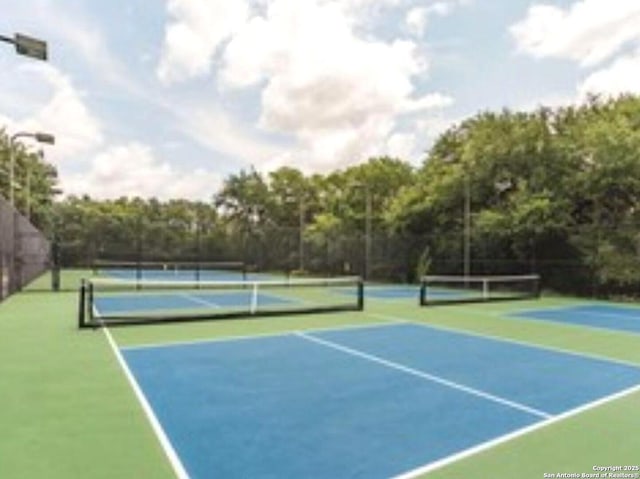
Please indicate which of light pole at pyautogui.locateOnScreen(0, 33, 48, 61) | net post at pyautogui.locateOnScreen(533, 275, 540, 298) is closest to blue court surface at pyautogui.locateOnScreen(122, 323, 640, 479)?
light pole at pyautogui.locateOnScreen(0, 33, 48, 61)

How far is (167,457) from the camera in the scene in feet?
14.3

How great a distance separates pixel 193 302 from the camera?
16.1 meters

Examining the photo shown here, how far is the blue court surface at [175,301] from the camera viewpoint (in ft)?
47.4

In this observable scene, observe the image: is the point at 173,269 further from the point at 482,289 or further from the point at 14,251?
the point at 482,289

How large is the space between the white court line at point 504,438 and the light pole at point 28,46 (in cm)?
624

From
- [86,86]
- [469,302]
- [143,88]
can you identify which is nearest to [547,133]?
[469,302]

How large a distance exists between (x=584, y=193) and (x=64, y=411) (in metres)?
19.7

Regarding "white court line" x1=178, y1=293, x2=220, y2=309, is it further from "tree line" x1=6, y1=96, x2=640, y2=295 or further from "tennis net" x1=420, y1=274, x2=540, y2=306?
"tree line" x1=6, y1=96, x2=640, y2=295

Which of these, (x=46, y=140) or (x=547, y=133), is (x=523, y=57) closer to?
(x=547, y=133)

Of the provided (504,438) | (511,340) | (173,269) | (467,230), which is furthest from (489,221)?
(504,438)

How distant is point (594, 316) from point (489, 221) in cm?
885

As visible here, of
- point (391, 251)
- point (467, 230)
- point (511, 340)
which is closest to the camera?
point (511, 340)

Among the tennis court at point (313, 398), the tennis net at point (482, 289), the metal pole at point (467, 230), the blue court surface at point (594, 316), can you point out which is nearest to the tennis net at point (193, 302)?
the tennis court at point (313, 398)

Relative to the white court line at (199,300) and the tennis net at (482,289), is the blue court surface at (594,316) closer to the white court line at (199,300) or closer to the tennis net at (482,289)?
the tennis net at (482,289)
